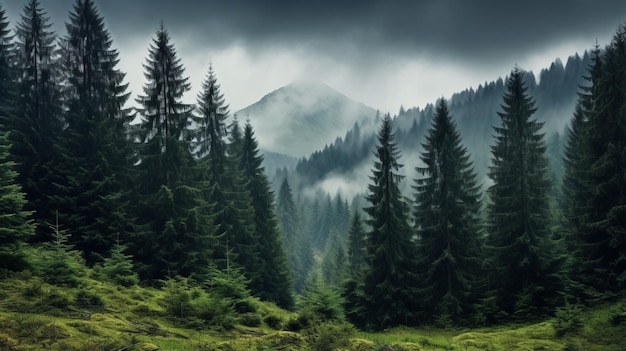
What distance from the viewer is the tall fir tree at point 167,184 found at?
26.2m

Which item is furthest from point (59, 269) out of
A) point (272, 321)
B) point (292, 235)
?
point (292, 235)

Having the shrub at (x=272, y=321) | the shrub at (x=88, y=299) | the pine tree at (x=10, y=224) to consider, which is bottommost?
the shrub at (x=272, y=321)

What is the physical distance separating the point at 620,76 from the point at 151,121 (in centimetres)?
2891

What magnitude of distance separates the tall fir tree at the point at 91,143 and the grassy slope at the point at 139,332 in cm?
996

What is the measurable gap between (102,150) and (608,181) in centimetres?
3084

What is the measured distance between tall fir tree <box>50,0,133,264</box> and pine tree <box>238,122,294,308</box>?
13716 millimetres

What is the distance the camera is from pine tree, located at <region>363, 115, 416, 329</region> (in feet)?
98.6

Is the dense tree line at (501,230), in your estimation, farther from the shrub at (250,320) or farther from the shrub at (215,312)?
the shrub at (215,312)

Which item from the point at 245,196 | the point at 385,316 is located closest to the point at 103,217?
the point at 245,196

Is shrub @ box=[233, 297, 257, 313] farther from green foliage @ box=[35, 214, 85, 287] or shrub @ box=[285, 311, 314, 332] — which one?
green foliage @ box=[35, 214, 85, 287]

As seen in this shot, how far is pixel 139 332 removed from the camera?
11328 millimetres

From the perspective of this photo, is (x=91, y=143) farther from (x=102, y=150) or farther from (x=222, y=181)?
(x=222, y=181)

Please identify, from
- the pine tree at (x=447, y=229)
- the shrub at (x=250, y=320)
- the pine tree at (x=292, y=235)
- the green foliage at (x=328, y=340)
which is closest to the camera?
the green foliage at (x=328, y=340)

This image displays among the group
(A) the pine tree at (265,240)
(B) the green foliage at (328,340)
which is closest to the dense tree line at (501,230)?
(A) the pine tree at (265,240)
